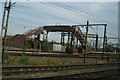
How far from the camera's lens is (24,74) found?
11.9 metres

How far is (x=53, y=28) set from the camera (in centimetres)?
4431

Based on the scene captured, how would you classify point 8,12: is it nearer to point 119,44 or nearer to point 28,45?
point 28,45

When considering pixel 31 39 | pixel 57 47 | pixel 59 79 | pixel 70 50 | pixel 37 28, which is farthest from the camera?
pixel 57 47

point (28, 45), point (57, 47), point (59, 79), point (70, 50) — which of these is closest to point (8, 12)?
point (59, 79)

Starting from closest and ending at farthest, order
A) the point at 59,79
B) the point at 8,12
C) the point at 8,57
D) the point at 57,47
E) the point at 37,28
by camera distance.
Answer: the point at 59,79
the point at 8,12
the point at 8,57
the point at 37,28
the point at 57,47

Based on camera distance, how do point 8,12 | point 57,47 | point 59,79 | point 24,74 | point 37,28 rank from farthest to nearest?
point 57,47 < point 37,28 < point 8,12 < point 24,74 < point 59,79

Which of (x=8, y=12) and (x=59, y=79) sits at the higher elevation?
(x=8, y=12)

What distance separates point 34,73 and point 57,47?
40081 millimetres

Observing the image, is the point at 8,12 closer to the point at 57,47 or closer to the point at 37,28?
the point at 37,28

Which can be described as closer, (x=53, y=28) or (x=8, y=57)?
(x=8, y=57)

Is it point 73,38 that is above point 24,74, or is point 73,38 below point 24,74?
above

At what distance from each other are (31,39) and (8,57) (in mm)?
27356

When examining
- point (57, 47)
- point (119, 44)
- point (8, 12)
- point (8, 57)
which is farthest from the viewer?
point (119, 44)

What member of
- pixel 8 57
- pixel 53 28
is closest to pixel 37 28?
pixel 53 28
